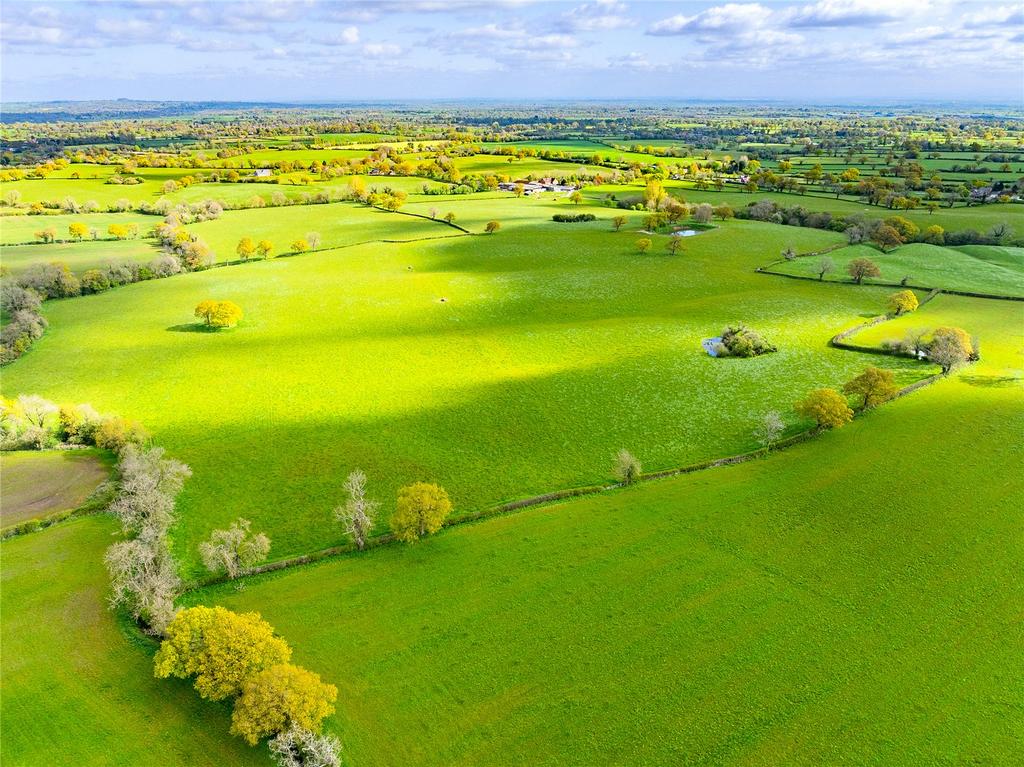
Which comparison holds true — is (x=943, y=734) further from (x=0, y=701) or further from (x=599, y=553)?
(x=0, y=701)

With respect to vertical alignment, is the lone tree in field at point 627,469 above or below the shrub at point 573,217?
below

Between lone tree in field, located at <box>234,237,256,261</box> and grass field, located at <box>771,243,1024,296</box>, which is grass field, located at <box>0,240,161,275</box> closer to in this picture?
lone tree in field, located at <box>234,237,256,261</box>

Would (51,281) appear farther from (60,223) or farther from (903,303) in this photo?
(903,303)

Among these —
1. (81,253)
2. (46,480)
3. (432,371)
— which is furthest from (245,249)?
(46,480)

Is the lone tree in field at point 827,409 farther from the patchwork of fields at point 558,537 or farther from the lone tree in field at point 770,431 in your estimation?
the lone tree in field at point 770,431

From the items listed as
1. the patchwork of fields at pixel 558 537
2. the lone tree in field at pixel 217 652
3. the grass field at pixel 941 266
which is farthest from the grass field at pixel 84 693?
the grass field at pixel 941 266

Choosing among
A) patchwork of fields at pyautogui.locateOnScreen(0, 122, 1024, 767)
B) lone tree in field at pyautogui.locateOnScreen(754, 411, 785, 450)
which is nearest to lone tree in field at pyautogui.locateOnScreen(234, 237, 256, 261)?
patchwork of fields at pyautogui.locateOnScreen(0, 122, 1024, 767)
